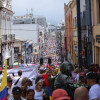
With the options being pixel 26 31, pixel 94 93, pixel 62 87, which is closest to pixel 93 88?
pixel 94 93

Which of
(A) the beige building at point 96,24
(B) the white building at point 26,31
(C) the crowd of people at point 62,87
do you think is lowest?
(C) the crowd of people at point 62,87

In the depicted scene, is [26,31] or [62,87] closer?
[62,87]

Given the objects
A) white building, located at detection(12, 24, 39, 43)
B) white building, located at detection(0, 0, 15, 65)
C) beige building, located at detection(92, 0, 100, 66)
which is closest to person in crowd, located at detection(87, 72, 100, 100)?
beige building, located at detection(92, 0, 100, 66)

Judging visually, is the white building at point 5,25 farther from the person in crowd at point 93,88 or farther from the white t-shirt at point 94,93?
the white t-shirt at point 94,93

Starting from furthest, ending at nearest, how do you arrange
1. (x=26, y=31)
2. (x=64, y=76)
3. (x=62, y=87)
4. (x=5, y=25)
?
(x=26, y=31), (x=5, y=25), (x=64, y=76), (x=62, y=87)

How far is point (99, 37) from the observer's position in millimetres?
16578

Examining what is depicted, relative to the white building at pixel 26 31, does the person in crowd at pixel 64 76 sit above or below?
below

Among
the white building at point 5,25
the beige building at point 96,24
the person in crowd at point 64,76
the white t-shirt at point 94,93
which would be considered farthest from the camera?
the white building at point 5,25

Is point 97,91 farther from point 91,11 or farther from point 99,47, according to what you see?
point 91,11

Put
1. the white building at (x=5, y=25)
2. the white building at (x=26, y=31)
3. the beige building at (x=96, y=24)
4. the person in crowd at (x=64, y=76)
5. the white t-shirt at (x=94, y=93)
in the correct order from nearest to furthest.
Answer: the white t-shirt at (x=94, y=93) < the person in crowd at (x=64, y=76) < the beige building at (x=96, y=24) < the white building at (x=5, y=25) < the white building at (x=26, y=31)

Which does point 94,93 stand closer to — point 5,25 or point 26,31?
point 5,25

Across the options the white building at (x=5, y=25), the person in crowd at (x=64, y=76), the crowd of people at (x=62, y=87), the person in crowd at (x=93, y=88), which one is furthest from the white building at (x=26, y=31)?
the person in crowd at (x=93, y=88)

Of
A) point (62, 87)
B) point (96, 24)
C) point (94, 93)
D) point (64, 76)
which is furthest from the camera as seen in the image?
point (96, 24)

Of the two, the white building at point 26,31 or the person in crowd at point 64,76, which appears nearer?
the person in crowd at point 64,76
